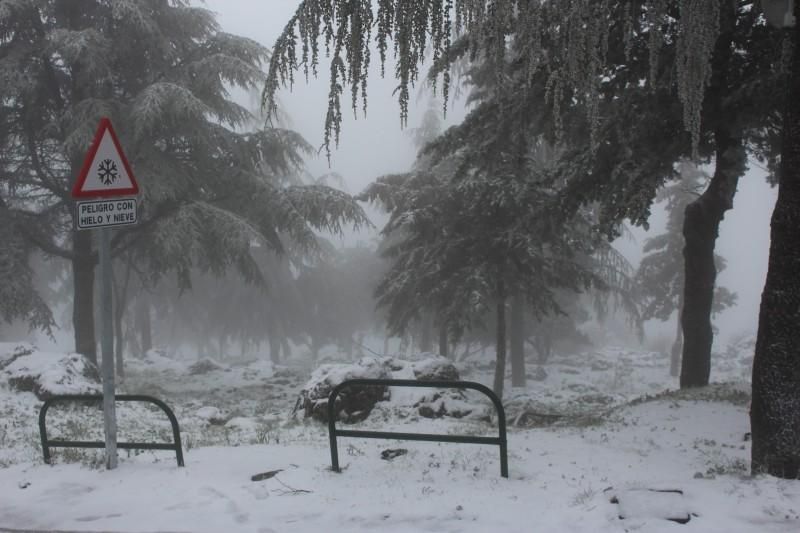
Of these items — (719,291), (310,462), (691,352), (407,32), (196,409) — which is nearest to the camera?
(407,32)

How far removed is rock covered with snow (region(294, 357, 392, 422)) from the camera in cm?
1095

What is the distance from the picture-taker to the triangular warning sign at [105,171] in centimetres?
574

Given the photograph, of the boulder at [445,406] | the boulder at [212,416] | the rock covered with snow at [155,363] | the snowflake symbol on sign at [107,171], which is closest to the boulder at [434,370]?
the boulder at [445,406]

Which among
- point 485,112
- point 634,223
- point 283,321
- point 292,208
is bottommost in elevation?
point 283,321

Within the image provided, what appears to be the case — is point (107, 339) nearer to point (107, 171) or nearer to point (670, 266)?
point (107, 171)

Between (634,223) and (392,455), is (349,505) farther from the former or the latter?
(634,223)

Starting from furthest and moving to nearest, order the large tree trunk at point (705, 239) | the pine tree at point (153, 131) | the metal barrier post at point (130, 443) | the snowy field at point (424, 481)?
the pine tree at point (153, 131)
the large tree trunk at point (705, 239)
the metal barrier post at point (130, 443)
the snowy field at point (424, 481)

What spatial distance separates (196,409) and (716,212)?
1167 centimetres

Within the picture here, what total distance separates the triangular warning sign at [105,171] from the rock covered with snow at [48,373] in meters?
7.96

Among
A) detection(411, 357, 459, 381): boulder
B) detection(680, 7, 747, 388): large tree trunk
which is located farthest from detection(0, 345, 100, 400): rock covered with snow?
detection(680, 7, 747, 388): large tree trunk

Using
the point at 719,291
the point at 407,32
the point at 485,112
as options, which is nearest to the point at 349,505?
the point at 407,32

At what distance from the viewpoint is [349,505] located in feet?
16.0

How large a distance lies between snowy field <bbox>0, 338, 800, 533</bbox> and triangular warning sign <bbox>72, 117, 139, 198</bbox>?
2861 mm

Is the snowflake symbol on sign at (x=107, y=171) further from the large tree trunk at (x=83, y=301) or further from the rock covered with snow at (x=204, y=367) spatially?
the rock covered with snow at (x=204, y=367)
